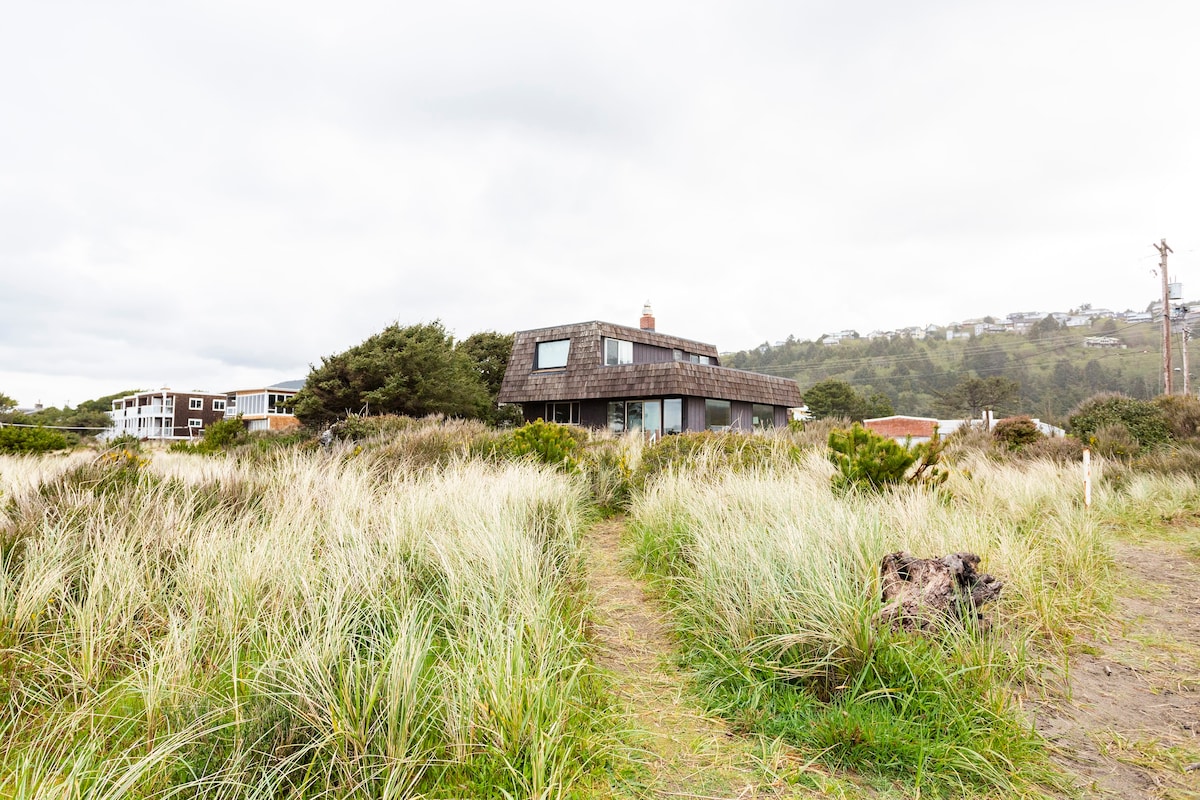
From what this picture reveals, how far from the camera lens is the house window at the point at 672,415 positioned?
20.1 metres

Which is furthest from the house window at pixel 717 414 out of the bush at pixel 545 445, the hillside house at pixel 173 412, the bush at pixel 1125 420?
the hillside house at pixel 173 412

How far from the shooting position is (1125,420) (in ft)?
35.9

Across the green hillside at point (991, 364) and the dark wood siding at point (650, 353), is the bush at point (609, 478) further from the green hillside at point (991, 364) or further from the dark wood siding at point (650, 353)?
the green hillside at point (991, 364)

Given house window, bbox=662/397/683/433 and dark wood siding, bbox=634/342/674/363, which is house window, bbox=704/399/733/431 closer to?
house window, bbox=662/397/683/433

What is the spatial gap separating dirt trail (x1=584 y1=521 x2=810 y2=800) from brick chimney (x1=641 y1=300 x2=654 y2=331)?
21.9m

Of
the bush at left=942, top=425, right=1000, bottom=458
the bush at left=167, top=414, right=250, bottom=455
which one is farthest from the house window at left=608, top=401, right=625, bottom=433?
the bush at left=167, top=414, right=250, bottom=455

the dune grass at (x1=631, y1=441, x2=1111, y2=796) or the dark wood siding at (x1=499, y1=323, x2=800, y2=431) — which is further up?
the dark wood siding at (x1=499, y1=323, x2=800, y2=431)

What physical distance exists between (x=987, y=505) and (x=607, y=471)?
15.4 feet

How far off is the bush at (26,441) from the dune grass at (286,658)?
1012 centimetres

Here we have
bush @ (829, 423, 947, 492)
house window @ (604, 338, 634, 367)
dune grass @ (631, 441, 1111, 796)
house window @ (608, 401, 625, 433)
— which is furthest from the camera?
Answer: house window @ (604, 338, 634, 367)

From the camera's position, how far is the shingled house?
19.8 meters

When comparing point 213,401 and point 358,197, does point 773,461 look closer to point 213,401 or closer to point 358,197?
point 358,197

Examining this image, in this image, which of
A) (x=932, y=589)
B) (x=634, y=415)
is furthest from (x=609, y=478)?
(x=634, y=415)

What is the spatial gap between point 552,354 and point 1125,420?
17421mm
